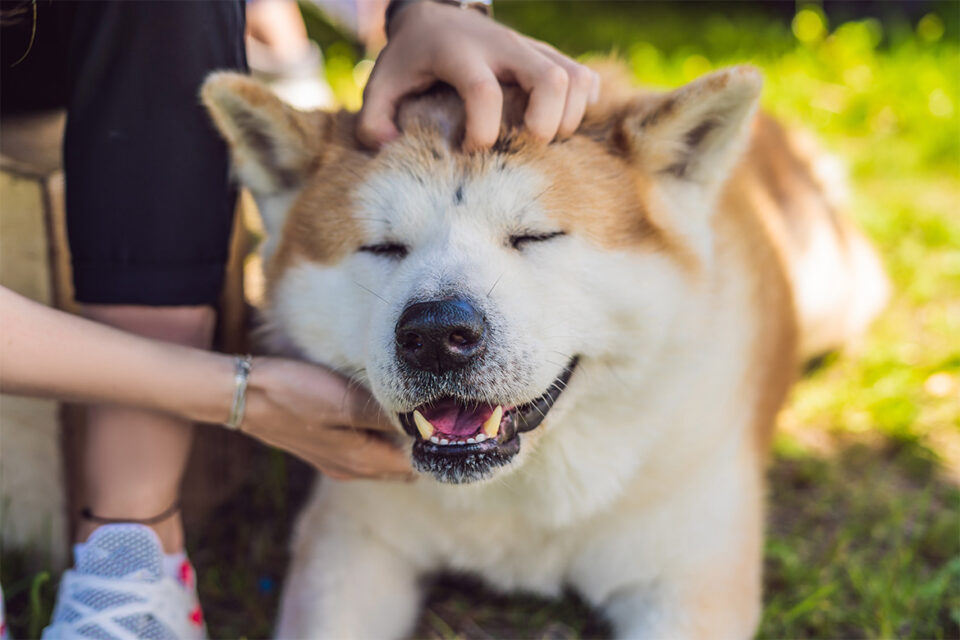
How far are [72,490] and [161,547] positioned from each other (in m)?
0.44

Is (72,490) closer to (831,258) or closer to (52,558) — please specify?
(52,558)

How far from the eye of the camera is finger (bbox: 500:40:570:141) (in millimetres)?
1862

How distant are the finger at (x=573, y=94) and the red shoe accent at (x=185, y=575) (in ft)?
4.20

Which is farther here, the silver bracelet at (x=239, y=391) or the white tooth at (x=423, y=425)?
the silver bracelet at (x=239, y=391)

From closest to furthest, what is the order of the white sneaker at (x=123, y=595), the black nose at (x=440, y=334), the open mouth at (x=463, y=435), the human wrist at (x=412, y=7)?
the black nose at (x=440, y=334) < the open mouth at (x=463, y=435) < the white sneaker at (x=123, y=595) < the human wrist at (x=412, y=7)

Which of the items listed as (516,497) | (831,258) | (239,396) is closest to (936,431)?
(831,258)

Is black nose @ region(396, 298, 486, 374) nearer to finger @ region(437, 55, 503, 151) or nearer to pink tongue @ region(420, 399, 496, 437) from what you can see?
pink tongue @ region(420, 399, 496, 437)

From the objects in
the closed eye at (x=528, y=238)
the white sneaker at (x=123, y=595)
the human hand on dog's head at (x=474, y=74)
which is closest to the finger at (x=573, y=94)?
the human hand on dog's head at (x=474, y=74)

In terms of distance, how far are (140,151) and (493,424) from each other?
979mm

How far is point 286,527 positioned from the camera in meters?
2.58

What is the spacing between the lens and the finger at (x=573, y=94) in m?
1.93

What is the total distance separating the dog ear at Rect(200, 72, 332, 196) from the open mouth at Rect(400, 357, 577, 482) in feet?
2.25

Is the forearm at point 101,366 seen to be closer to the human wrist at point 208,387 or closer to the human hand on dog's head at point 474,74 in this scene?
the human wrist at point 208,387

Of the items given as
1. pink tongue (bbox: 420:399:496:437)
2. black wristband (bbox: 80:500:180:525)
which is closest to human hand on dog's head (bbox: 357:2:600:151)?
pink tongue (bbox: 420:399:496:437)
